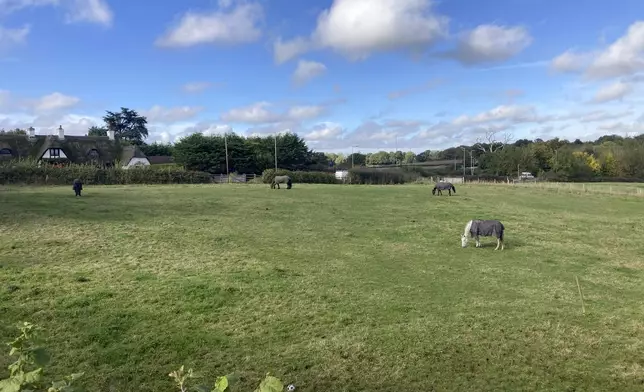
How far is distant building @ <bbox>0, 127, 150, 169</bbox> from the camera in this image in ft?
229

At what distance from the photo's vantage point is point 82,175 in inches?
1898

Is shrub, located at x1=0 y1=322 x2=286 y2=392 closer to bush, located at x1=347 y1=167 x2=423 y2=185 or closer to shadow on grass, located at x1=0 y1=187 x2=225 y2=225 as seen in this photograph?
shadow on grass, located at x1=0 y1=187 x2=225 y2=225

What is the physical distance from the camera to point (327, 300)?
10.9m

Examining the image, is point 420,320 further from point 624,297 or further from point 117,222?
point 117,222

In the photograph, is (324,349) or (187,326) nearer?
(324,349)

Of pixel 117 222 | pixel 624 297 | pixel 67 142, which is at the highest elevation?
pixel 67 142

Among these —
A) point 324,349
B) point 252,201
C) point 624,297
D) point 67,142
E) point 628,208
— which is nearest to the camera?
point 324,349

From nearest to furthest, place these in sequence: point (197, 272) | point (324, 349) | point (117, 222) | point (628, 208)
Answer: point (324, 349) → point (197, 272) → point (117, 222) → point (628, 208)

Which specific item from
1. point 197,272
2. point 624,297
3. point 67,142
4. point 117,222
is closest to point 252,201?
point 117,222

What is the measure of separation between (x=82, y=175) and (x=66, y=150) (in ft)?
93.2

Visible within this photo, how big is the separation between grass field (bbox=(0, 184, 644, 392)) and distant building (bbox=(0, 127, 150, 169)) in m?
55.1

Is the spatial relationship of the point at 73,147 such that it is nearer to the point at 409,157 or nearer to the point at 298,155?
the point at 298,155

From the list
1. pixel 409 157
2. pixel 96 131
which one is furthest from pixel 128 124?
pixel 409 157

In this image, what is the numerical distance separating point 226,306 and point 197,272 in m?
2.94
